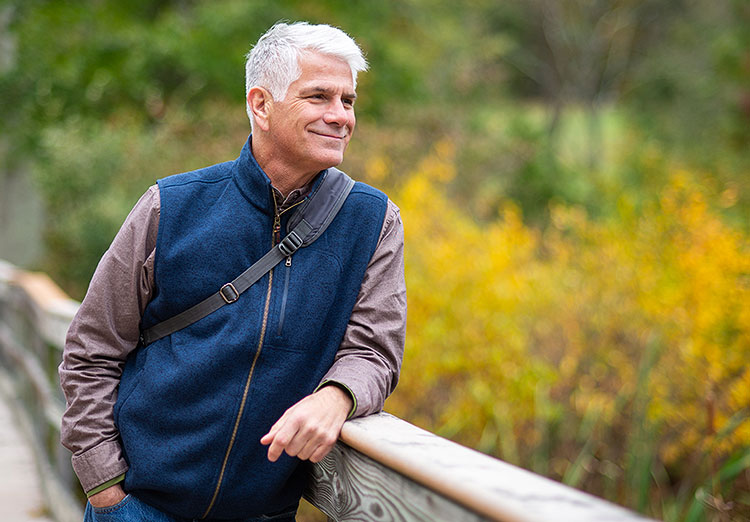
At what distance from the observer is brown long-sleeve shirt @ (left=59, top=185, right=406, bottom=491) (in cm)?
192

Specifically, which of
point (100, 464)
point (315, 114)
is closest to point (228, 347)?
point (100, 464)

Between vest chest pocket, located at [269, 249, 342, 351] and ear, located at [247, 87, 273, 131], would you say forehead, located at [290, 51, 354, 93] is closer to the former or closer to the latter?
ear, located at [247, 87, 273, 131]

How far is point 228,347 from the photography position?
1851mm

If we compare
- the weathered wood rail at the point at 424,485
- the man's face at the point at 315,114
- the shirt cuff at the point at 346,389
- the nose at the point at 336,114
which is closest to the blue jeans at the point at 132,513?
the weathered wood rail at the point at 424,485

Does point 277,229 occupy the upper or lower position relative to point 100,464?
upper

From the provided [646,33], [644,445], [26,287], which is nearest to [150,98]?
[26,287]

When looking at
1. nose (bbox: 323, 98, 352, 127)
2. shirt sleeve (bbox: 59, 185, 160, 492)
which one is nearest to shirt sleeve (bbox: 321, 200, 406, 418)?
nose (bbox: 323, 98, 352, 127)

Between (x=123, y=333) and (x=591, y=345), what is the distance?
16.0 ft

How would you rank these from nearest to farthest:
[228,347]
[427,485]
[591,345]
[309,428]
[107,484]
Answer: [427,485]
[309,428]
[228,347]
[107,484]
[591,345]

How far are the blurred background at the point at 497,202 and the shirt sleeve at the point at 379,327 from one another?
1.73m

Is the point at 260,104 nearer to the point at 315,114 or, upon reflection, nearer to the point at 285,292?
the point at 315,114

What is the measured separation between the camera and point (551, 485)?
1.27 meters

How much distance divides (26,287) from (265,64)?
12.5 feet

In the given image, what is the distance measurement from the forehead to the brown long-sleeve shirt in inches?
9.4
